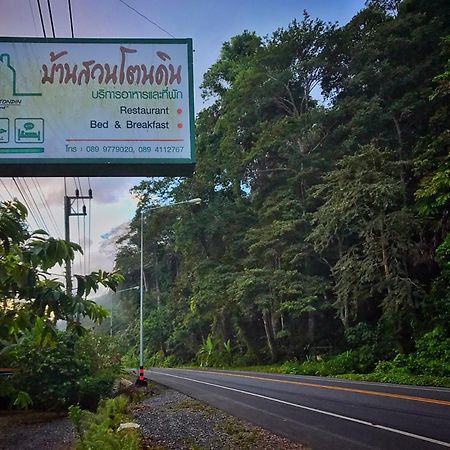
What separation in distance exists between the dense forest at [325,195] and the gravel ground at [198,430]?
11.7 m

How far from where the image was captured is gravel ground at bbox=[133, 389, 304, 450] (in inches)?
332

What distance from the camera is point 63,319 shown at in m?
3.71

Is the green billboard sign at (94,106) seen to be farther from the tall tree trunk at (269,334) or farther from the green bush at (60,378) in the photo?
the tall tree trunk at (269,334)

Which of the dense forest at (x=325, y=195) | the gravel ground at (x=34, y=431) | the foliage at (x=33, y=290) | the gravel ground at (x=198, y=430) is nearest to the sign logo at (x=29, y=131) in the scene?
the foliage at (x=33, y=290)

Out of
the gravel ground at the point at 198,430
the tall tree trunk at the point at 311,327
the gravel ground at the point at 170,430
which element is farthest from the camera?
the tall tree trunk at the point at 311,327

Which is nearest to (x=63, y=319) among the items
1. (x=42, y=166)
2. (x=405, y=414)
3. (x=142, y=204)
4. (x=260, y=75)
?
(x=42, y=166)

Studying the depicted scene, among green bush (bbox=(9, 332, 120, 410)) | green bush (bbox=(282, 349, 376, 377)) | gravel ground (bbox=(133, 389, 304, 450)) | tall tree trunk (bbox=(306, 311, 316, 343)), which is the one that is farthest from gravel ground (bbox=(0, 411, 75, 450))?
tall tree trunk (bbox=(306, 311, 316, 343))

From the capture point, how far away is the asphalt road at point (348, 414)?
27.2 ft

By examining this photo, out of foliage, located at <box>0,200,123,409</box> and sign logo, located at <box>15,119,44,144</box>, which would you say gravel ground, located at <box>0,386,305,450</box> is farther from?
sign logo, located at <box>15,119,44,144</box>

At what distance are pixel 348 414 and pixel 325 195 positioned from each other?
16967 mm

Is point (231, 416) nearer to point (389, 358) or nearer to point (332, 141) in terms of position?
point (389, 358)

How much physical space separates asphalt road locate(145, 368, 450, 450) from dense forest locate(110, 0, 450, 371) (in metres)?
7.43

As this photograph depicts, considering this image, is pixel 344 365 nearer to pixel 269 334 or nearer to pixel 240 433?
pixel 269 334

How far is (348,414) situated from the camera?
11.0 m
